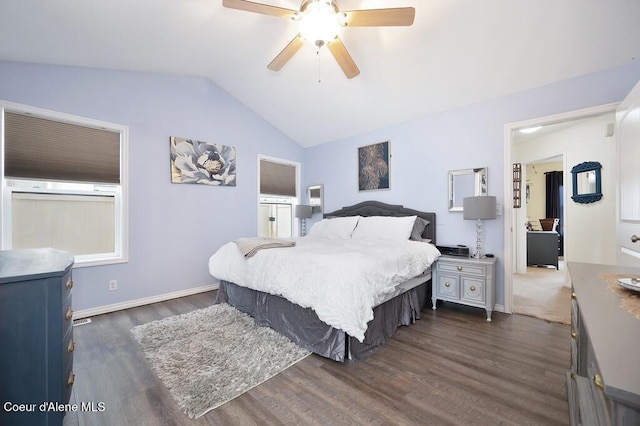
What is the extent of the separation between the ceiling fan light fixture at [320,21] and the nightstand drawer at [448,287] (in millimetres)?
2839

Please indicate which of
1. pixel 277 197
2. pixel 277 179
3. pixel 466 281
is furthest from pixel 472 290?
pixel 277 179

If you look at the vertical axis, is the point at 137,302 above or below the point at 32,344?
below

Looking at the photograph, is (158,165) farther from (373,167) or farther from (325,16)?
(373,167)

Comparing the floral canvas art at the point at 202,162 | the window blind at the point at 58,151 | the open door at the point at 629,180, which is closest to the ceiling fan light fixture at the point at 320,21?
the open door at the point at 629,180

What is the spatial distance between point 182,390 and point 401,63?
3754 millimetres

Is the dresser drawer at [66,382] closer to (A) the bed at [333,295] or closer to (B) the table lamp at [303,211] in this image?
(A) the bed at [333,295]

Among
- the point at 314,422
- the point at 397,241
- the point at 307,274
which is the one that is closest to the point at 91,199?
the point at 307,274

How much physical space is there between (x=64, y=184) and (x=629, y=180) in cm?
534

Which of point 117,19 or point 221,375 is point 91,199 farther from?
point 221,375

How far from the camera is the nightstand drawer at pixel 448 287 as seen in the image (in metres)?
3.10

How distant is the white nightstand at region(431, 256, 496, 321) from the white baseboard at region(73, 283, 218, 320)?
3.31 meters

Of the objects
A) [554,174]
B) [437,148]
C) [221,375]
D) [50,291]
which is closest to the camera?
[50,291]

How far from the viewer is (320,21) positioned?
2076 mm

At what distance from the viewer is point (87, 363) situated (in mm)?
2082
